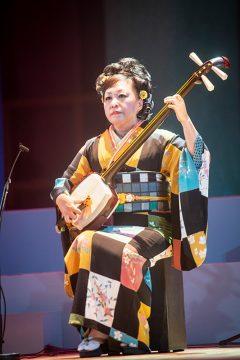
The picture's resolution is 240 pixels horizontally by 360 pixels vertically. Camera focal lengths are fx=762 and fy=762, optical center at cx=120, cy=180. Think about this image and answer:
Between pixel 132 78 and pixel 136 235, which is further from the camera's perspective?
pixel 132 78

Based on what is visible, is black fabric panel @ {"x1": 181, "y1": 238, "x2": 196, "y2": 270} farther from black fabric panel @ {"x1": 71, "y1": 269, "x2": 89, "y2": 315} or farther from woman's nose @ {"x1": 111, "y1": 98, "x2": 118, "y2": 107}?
woman's nose @ {"x1": 111, "y1": 98, "x2": 118, "y2": 107}

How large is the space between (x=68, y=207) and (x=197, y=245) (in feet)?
2.12

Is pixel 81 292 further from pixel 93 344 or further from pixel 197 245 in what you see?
pixel 197 245

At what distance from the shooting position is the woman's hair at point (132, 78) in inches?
154

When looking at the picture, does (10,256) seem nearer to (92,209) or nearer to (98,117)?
(98,117)

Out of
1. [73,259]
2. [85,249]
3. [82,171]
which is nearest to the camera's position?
[85,249]

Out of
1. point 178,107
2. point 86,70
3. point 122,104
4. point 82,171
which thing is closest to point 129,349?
point 82,171

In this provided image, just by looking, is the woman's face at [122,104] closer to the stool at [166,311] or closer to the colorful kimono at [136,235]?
the colorful kimono at [136,235]

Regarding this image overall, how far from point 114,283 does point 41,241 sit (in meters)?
1.56

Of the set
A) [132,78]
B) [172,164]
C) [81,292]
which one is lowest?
[81,292]

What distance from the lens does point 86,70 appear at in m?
5.08

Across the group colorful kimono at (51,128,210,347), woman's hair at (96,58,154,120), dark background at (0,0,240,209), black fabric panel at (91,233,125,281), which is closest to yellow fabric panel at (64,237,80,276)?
colorful kimono at (51,128,210,347)

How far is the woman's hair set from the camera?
392 cm

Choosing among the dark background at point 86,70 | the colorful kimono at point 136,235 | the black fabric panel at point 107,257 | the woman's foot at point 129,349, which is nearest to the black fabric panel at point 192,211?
the colorful kimono at point 136,235
